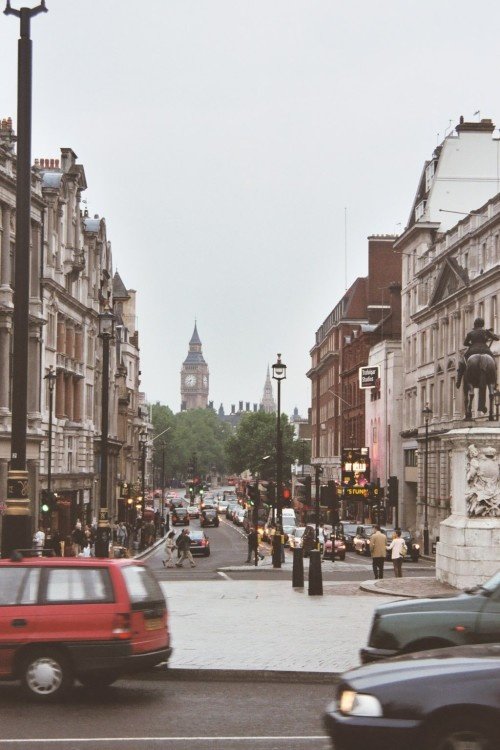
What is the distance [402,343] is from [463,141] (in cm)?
1583

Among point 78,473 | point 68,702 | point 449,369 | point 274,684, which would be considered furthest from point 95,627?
point 449,369

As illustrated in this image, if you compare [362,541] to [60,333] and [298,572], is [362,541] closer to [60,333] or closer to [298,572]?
[60,333]

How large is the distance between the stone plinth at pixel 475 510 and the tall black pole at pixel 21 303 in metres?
12.8

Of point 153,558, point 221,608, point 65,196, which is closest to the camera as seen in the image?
point 221,608

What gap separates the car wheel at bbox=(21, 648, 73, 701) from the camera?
13.9 metres

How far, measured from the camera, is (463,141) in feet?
276

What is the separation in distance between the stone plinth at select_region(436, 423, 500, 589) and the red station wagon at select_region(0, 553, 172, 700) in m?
14.2

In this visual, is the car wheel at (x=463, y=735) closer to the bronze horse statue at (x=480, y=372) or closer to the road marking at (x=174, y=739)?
the road marking at (x=174, y=739)

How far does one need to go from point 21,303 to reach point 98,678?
5.73 meters

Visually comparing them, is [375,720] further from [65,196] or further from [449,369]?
[449,369]

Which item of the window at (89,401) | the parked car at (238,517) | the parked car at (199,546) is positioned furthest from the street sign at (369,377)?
the parked car at (199,546)

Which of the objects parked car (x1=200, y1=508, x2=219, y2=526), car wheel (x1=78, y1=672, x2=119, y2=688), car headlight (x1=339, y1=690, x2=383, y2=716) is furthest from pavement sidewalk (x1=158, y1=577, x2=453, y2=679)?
parked car (x1=200, y1=508, x2=219, y2=526)

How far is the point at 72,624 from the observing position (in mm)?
14047

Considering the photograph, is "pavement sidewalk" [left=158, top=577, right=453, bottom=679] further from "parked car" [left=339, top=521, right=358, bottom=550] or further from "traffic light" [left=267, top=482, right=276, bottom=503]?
"parked car" [left=339, top=521, right=358, bottom=550]
